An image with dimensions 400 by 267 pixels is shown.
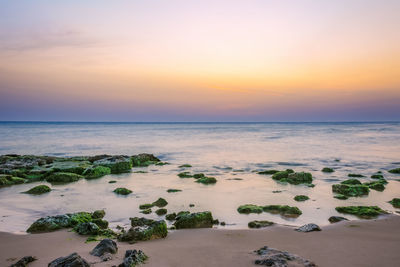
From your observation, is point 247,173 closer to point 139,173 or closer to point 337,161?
point 139,173

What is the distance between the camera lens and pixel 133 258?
487 cm

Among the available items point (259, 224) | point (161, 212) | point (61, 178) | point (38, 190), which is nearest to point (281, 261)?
point (259, 224)

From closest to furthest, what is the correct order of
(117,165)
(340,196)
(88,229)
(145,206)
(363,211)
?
1. (88,229)
2. (363,211)
3. (145,206)
4. (340,196)
5. (117,165)

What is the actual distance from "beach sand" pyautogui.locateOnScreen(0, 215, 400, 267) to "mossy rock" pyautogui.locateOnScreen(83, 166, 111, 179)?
28.8 feet

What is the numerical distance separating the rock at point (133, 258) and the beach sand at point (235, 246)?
160 mm

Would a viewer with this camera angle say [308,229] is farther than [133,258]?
Yes

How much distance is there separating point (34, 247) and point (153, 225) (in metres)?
2.54

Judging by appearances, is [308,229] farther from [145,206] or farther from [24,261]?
[24,261]

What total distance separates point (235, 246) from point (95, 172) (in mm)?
12033

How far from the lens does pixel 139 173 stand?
16.8 metres

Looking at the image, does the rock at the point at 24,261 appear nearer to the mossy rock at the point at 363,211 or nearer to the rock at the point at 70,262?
the rock at the point at 70,262

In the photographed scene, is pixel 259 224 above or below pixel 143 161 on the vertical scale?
above

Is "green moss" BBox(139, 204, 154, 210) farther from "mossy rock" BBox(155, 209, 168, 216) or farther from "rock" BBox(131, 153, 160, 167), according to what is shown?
"rock" BBox(131, 153, 160, 167)

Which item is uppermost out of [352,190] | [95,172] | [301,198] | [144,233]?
[144,233]
